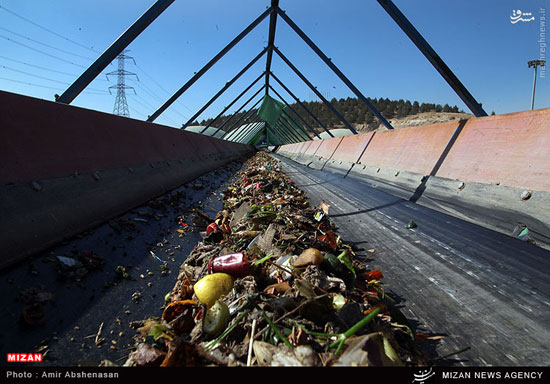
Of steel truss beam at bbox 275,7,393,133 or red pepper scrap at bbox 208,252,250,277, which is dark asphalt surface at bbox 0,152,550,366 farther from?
steel truss beam at bbox 275,7,393,133

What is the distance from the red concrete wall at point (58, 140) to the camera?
1.90m

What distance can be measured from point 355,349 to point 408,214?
2.67 metres

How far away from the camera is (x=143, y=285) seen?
72.7 inches

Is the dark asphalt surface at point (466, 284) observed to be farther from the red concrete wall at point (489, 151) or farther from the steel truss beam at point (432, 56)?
the steel truss beam at point (432, 56)

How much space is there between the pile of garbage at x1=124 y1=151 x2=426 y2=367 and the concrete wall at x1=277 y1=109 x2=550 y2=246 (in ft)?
5.10

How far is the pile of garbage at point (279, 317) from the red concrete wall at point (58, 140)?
1.42m

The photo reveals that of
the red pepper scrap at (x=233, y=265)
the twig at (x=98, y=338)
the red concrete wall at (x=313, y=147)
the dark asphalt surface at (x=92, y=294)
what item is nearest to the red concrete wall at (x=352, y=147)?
the red concrete wall at (x=313, y=147)

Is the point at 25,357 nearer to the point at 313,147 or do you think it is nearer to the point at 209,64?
the point at 209,64

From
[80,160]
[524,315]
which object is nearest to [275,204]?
[80,160]

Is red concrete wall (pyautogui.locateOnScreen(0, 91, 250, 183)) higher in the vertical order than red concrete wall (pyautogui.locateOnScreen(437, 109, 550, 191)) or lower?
lower

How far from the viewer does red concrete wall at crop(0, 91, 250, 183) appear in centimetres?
190

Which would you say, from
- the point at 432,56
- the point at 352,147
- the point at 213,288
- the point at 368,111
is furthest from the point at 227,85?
the point at 368,111

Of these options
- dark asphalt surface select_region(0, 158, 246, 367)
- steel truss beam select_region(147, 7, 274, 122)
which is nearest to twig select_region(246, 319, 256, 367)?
dark asphalt surface select_region(0, 158, 246, 367)

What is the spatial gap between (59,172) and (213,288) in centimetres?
181
